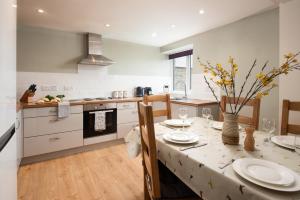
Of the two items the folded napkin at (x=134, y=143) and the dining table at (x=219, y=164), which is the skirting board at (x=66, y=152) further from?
the dining table at (x=219, y=164)

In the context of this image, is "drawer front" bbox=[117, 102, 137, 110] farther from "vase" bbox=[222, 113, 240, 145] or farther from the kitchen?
"vase" bbox=[222, 113, 240, 145]

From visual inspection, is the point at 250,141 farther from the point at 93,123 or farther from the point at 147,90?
the point at 147,90

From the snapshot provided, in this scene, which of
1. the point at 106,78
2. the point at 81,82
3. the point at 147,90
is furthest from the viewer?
the point at 147,90

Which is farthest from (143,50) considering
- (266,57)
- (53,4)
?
(266,57)

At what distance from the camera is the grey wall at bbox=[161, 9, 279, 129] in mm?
2303

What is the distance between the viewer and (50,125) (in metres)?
2.55

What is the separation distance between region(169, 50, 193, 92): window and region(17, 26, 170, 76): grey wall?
0.80 metres

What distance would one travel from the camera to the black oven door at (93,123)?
2861 mm

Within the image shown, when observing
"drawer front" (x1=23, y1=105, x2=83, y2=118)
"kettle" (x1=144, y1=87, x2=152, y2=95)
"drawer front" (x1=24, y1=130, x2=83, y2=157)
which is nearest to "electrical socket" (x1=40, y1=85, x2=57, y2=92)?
"drawer front" (x1=23, y1=105, x2=83, y2=118)

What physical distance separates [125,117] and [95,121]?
23.3 inches

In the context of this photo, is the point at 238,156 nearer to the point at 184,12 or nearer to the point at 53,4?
the point at 184,12

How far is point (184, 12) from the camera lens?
7.82 feet

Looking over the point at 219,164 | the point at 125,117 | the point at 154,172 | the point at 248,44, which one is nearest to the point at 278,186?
the point at 219,164

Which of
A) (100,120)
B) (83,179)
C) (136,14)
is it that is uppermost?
(136,14)
